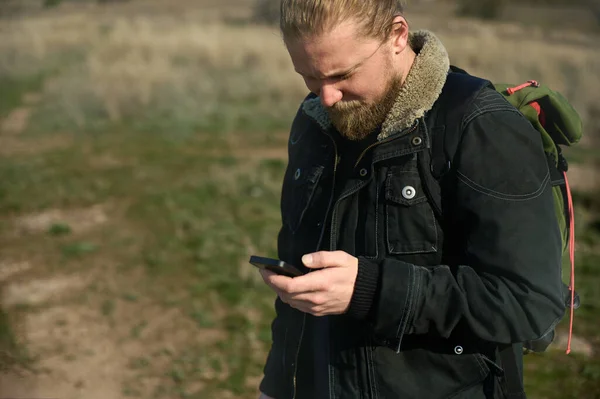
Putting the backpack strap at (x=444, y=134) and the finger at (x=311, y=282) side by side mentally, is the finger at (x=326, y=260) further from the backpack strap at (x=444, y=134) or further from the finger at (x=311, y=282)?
the backpack strap at (x=444, y=134)

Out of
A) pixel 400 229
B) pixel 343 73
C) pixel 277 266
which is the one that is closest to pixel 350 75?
pixel 343 73

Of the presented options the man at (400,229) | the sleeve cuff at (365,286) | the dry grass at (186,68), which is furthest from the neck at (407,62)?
the dry grass at (186,68)

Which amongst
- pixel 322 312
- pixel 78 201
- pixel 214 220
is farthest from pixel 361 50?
pixel 78 201

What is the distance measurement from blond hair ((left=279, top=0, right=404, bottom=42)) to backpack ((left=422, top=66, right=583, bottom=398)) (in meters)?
0.23

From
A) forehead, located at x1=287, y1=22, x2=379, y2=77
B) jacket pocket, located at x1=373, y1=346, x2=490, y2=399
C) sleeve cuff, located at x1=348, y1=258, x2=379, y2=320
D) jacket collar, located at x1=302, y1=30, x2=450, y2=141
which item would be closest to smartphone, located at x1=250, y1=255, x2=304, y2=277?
sleeve cuff, located at x1=348, y1=258, x2=379, y2=320

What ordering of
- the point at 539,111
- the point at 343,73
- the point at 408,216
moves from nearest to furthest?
the point at 408,216
the point at 343,73
the point at 539,111

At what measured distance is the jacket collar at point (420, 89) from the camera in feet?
5.62

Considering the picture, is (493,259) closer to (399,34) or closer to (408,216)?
(408,216)

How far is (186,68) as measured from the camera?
1677 cm

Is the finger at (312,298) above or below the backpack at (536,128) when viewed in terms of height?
below

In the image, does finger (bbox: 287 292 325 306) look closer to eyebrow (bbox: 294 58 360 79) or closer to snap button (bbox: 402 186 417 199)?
snap button (bbox: 402 186 417 199)

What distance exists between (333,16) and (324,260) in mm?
607

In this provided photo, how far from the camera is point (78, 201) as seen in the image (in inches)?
313

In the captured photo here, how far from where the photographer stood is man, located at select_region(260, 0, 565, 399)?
1575mm
